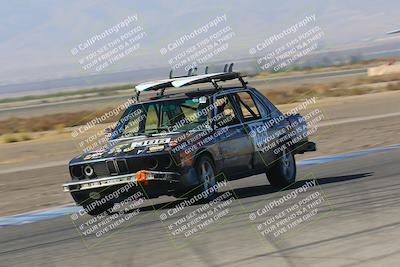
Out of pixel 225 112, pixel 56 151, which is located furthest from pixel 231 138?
pixel 56 151

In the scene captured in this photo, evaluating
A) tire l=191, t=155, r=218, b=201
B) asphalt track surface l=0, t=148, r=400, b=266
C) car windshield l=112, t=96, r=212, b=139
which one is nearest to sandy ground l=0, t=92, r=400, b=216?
car windshield l=112, t=96, r=212, b=139

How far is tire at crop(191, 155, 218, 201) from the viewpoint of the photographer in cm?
1119

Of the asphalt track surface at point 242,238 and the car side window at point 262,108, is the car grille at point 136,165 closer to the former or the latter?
the asphalt track surface at point 242,238

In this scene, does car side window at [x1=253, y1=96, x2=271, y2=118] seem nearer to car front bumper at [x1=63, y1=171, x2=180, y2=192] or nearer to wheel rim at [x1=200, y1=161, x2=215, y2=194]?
wheel rim at [x1=200, y1=161, x2=215, y2=194]

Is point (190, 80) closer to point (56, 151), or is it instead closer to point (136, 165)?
point (136, 165)

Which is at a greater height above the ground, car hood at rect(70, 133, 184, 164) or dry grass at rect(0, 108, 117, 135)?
car hood at rect(70, 133, 184, 164)

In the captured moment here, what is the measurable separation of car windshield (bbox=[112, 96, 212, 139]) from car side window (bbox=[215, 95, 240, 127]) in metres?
0.20

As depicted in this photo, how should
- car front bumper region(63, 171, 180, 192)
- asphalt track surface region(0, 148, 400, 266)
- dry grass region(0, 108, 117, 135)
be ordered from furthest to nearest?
dry grass region(0, 108, 117, 135), car front bumper region(63, 171, 180, 192), asphalt track surface region(0, 148, 400, 266)

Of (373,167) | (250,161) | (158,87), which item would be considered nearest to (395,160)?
(373,167)

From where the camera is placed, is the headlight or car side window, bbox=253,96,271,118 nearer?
the headlight

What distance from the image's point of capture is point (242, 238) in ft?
28.4

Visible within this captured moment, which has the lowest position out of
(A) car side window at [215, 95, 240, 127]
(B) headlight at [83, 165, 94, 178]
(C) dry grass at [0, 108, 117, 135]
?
(C) dry grass at [0, 108, 117, 135]

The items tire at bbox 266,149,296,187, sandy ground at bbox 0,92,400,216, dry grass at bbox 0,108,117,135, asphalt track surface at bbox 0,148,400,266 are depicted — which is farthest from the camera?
dry grass at bbox 0,108,117,135

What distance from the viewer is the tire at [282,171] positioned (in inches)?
510
